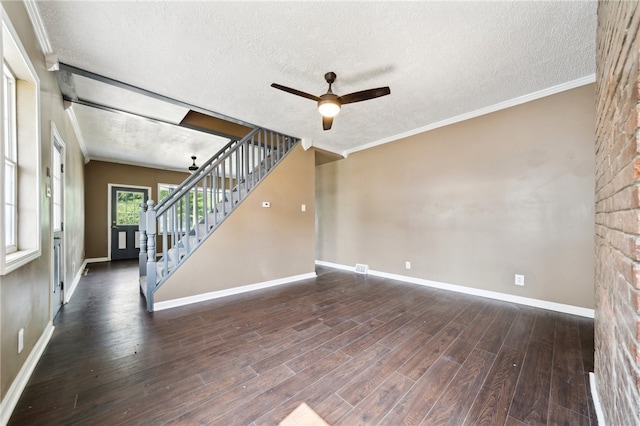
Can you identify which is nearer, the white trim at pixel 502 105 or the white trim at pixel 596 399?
the white trim at pixel 596 399

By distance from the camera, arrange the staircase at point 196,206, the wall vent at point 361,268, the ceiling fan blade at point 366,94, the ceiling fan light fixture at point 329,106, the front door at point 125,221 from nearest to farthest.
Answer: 1. the ceiling fan blade at point 366,94
2. the ceiling fan light fixture at point 329,106
3. the staircase at point 196,206
4. the wall vent at point 361,268
5. the front door at point 125,221

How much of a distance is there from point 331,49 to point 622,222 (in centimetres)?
220

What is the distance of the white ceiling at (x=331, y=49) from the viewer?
177 cm

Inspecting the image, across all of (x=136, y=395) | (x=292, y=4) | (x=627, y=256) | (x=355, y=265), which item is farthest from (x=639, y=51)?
(x=355, y=265)

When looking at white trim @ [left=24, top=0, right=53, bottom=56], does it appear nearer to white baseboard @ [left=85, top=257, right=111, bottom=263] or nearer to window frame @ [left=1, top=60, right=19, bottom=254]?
window frame @ [left=1, top=60, right=19, bottom=254]

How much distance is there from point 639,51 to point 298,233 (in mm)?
4099

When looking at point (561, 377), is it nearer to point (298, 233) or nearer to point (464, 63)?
point (464, 63)

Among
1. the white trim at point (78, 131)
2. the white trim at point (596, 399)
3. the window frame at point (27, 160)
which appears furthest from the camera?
the white trim at point (78, 131)

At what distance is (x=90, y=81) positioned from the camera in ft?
8.74

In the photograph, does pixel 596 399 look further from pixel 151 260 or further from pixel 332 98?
pixel 151 260

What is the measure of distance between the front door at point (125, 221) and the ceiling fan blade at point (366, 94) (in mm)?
6873

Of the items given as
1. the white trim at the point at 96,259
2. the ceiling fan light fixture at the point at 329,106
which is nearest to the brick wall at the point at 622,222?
the ceiling fan light fixture at the point at 329,106

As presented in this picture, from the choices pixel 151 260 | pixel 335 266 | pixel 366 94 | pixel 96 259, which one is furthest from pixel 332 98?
pixel 96 259

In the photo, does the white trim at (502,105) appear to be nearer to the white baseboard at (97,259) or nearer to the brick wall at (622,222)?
the brick wall at (622,222)
